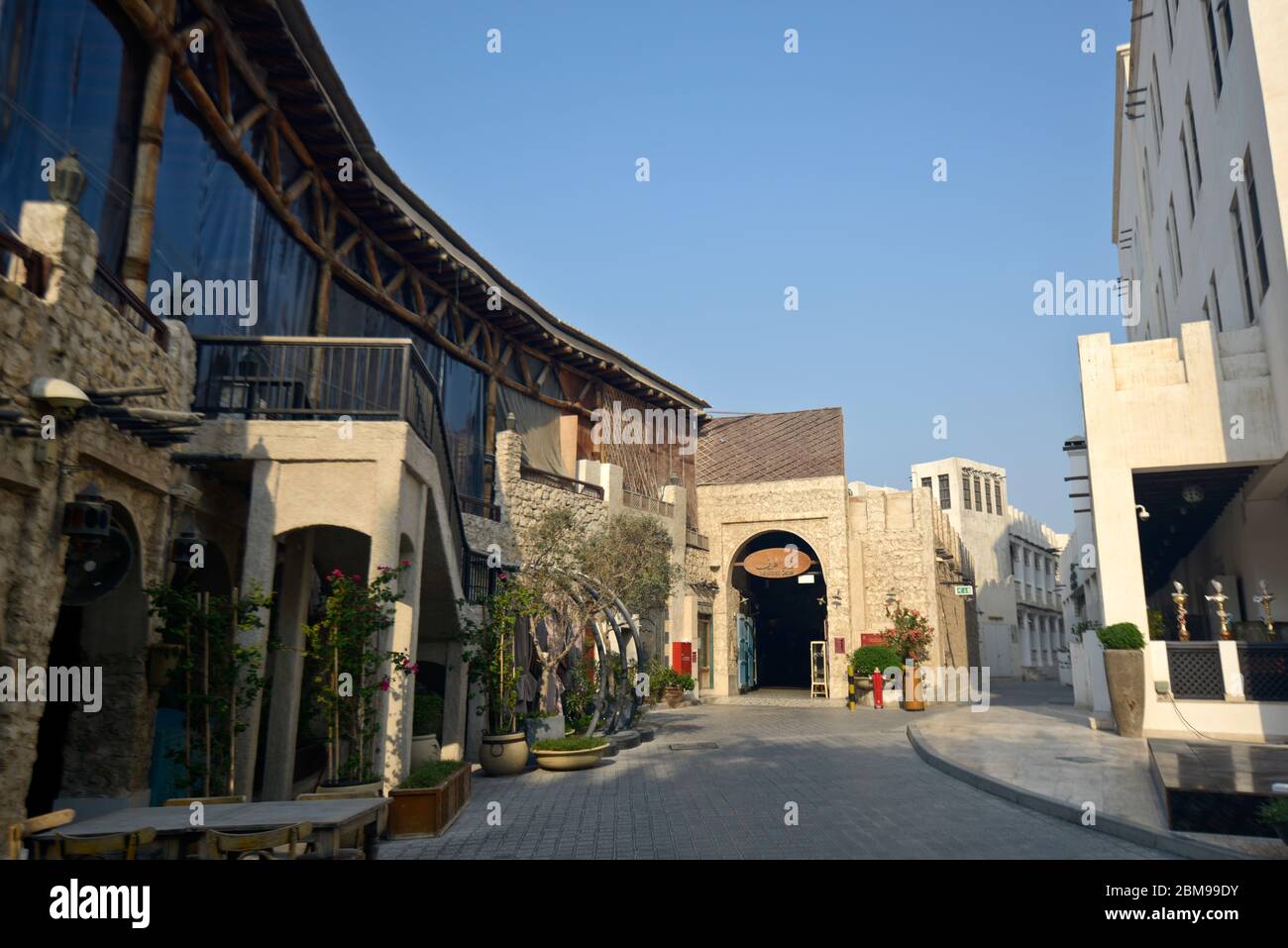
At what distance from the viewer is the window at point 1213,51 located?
39.3ft

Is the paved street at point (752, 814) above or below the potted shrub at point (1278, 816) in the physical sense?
below

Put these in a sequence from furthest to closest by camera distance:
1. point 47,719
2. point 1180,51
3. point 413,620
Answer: point 1180,51 → point 413,620 → point 47,719

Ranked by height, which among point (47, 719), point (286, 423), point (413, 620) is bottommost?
point (47, 719)

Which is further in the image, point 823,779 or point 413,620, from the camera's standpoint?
point 823,779

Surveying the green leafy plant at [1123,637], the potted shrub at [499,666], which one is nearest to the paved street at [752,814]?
the potted shrub at [499,666]

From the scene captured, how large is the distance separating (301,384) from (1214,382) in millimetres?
11978

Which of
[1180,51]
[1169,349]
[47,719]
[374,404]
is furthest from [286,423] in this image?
[1180,51]

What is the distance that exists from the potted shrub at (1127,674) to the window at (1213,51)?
7.69 metres

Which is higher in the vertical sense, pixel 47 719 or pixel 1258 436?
pixel 1258 436

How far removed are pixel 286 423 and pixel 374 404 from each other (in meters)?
1.12

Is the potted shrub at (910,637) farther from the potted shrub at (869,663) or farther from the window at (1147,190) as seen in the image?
the window at (1147,190)

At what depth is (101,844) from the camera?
14.9ft
